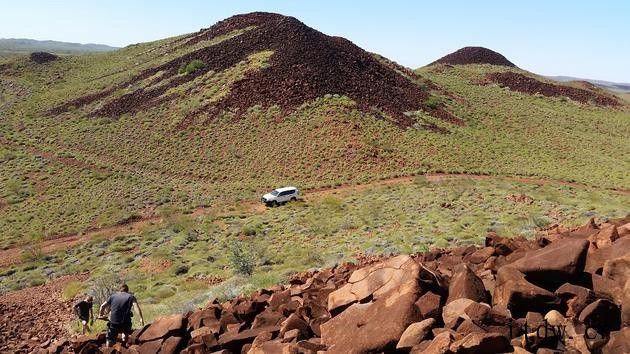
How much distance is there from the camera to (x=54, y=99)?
67938 mm

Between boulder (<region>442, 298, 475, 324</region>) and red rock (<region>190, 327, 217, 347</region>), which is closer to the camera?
boulder (<region>442, 298, 475, 324</region>)

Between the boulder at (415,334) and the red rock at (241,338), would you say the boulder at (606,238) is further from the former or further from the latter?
the red rock at (241,338)

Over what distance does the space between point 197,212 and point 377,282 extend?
88.2ft

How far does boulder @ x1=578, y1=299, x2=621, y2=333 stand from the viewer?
6.67m

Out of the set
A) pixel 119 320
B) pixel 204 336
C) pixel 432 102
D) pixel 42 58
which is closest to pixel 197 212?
pixel 119 320

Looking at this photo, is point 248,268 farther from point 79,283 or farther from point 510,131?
point 510,131

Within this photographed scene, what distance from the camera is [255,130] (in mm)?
50094

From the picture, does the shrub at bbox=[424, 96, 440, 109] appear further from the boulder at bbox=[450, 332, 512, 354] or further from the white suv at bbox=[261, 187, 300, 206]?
the boulder at bbox=[450, 332, 512, 354]

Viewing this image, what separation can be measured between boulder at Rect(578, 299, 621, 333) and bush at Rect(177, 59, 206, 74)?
63237mm

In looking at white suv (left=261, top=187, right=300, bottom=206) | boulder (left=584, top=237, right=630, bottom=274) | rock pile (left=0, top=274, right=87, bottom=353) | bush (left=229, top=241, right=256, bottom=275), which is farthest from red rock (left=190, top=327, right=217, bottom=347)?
white suv (left=261, top=187, right=300, bottom=206)

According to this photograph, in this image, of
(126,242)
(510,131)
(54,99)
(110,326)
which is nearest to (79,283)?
(126,242)

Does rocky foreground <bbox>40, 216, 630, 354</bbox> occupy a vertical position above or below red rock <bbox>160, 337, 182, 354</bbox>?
above

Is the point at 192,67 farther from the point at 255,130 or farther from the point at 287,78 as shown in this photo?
the point at 255,130

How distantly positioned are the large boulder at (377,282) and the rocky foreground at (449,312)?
0.02m
